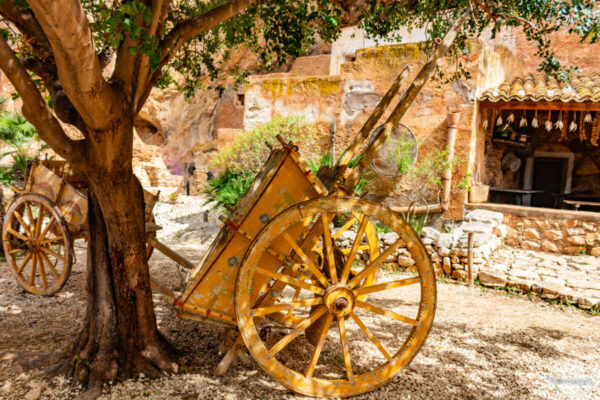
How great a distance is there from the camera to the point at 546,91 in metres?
6.91

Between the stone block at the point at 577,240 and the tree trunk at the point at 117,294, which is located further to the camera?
the stone block at the point at 577,240

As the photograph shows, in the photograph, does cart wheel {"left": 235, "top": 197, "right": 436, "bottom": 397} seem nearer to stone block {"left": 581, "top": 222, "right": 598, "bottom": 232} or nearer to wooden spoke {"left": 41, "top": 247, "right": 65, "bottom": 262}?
→ wooden spoke {"left": 41, "top": 247, "right": 65, "bottom": 262}

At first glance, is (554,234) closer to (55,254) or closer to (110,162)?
(110,162)

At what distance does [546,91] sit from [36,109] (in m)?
7.74

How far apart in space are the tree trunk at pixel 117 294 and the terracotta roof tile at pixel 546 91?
646cm

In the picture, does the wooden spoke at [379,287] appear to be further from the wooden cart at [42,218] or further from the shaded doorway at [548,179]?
the shaded doorway at [548,179]

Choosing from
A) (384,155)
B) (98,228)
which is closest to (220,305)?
(98,228)

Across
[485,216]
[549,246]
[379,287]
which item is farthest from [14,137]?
[549,246]

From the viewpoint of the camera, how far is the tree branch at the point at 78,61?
1.63 meters

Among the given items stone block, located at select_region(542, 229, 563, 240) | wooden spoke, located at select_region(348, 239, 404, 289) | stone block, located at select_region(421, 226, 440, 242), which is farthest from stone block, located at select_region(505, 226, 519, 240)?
wooden spoke, located at select_region(348, 239, 404, 289)

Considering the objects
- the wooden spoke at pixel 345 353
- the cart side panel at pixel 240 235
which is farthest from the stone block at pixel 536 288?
the cart side panel at pixel 240 235

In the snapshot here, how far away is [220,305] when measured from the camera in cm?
240

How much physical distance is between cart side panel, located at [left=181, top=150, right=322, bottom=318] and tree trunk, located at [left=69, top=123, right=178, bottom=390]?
1.73 feet

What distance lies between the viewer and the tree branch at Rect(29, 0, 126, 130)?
1.63 metres
